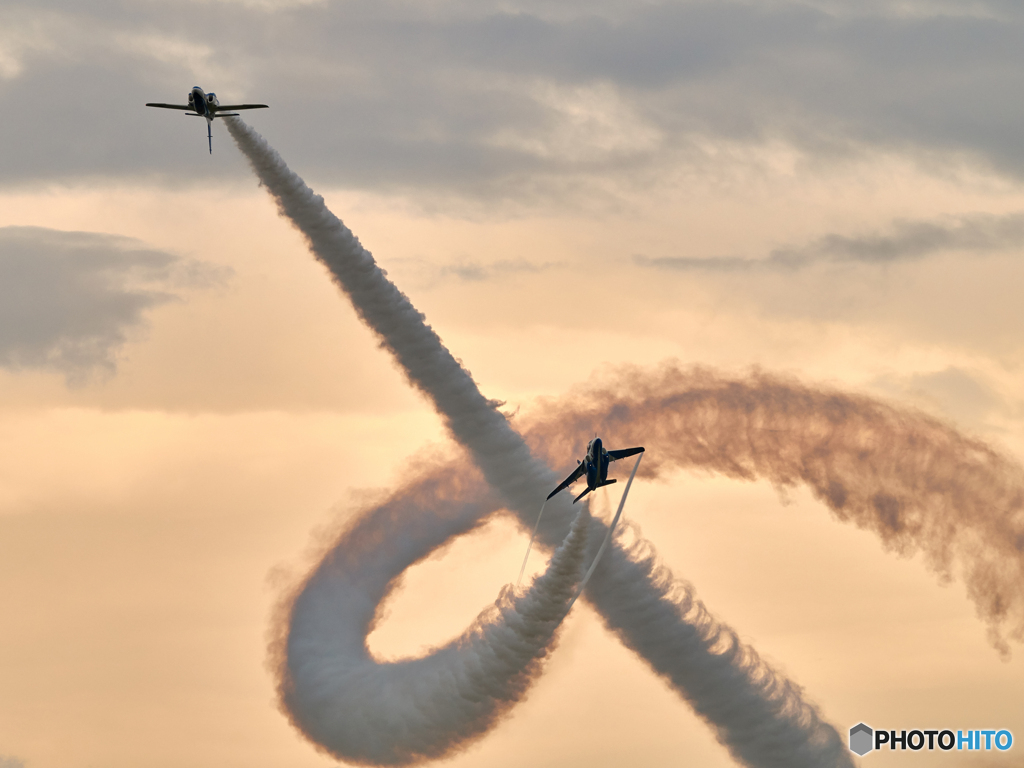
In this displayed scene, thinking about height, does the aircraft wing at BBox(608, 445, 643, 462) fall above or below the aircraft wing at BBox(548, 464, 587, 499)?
above

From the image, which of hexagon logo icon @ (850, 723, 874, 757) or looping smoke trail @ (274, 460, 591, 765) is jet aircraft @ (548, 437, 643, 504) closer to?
looping smoke trail @ (274, 460, 591, 765)

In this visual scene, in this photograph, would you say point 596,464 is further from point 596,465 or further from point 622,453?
point 622,453

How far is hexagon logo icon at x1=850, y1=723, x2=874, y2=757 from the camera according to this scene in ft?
370

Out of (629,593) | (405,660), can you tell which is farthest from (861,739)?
(405,660)

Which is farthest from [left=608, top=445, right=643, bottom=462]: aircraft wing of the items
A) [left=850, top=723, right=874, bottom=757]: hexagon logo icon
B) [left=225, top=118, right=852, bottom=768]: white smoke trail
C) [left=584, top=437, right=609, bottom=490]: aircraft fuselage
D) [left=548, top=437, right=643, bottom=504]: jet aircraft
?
[left=850, top=723, right=874, bottom=757]: hexagon logo icon

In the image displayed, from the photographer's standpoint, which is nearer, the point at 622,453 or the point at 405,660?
the point at 622,453

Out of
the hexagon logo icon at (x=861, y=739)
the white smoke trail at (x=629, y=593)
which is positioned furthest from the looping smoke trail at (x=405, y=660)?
the hexagon logo icon at (x=861, y=739)

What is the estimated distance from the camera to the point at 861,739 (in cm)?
11369

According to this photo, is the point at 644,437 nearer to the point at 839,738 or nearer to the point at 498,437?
the point at 498,437

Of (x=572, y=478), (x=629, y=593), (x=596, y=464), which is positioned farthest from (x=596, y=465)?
(x=629, y=593)

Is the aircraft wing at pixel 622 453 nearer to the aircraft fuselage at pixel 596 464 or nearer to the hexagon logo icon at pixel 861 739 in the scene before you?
the aircraft fuselage at pixel 596 464

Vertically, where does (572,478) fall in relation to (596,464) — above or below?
above

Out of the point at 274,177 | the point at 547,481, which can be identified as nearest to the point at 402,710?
the point at 547,481

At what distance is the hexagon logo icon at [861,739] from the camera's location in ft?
370
